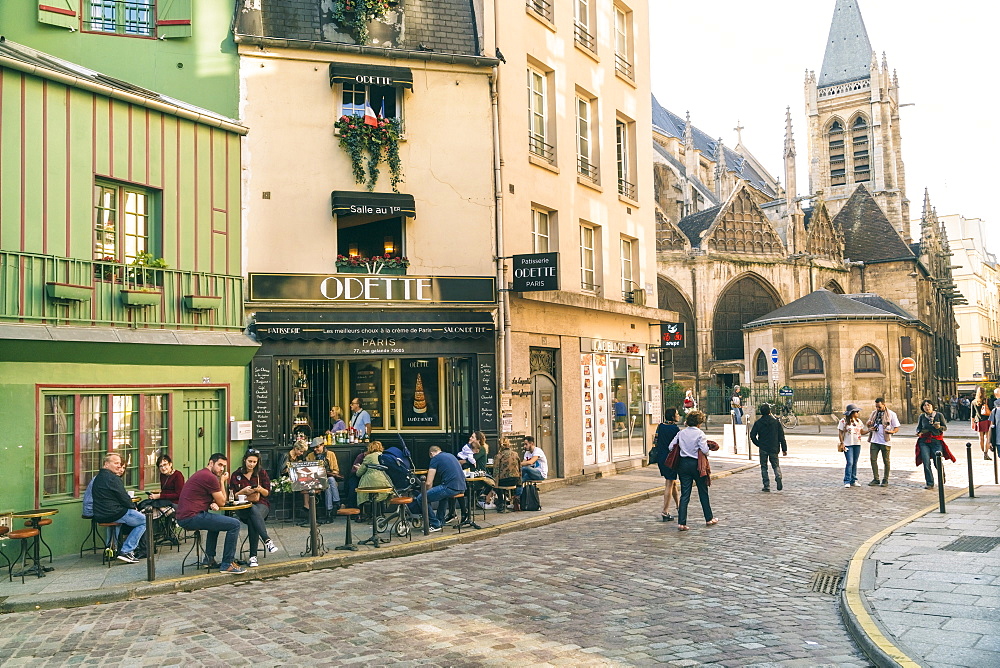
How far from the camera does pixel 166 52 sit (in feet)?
47.7

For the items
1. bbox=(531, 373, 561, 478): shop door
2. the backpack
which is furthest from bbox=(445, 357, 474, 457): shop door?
bbox=(531, 373, 561, 478): shop door

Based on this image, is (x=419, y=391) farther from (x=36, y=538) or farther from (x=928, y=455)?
(x=928, y=455)

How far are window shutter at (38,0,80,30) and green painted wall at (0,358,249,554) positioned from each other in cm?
556

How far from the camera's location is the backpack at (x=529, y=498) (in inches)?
571

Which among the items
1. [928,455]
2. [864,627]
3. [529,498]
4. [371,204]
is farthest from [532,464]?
[864,627]

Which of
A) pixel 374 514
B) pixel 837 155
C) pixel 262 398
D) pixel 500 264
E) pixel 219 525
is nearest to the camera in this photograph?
pixel 219 525

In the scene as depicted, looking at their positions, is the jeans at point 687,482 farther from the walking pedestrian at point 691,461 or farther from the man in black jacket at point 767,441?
the man in black jacket at point 767,441

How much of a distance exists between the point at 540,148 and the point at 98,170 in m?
9.19

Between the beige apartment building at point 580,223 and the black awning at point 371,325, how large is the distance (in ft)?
2.48

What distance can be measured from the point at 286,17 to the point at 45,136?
5.23 metres

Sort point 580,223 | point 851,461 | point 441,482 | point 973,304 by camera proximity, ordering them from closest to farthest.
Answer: point 441,482 → point 851,461 → point 580,223 → point 973,304

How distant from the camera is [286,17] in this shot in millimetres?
15484

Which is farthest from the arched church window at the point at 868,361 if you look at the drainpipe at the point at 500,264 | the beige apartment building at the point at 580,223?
the drainpipe at the point at 500,264

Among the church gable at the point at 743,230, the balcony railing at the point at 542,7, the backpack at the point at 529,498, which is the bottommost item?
the backpack at the point at 529,498
